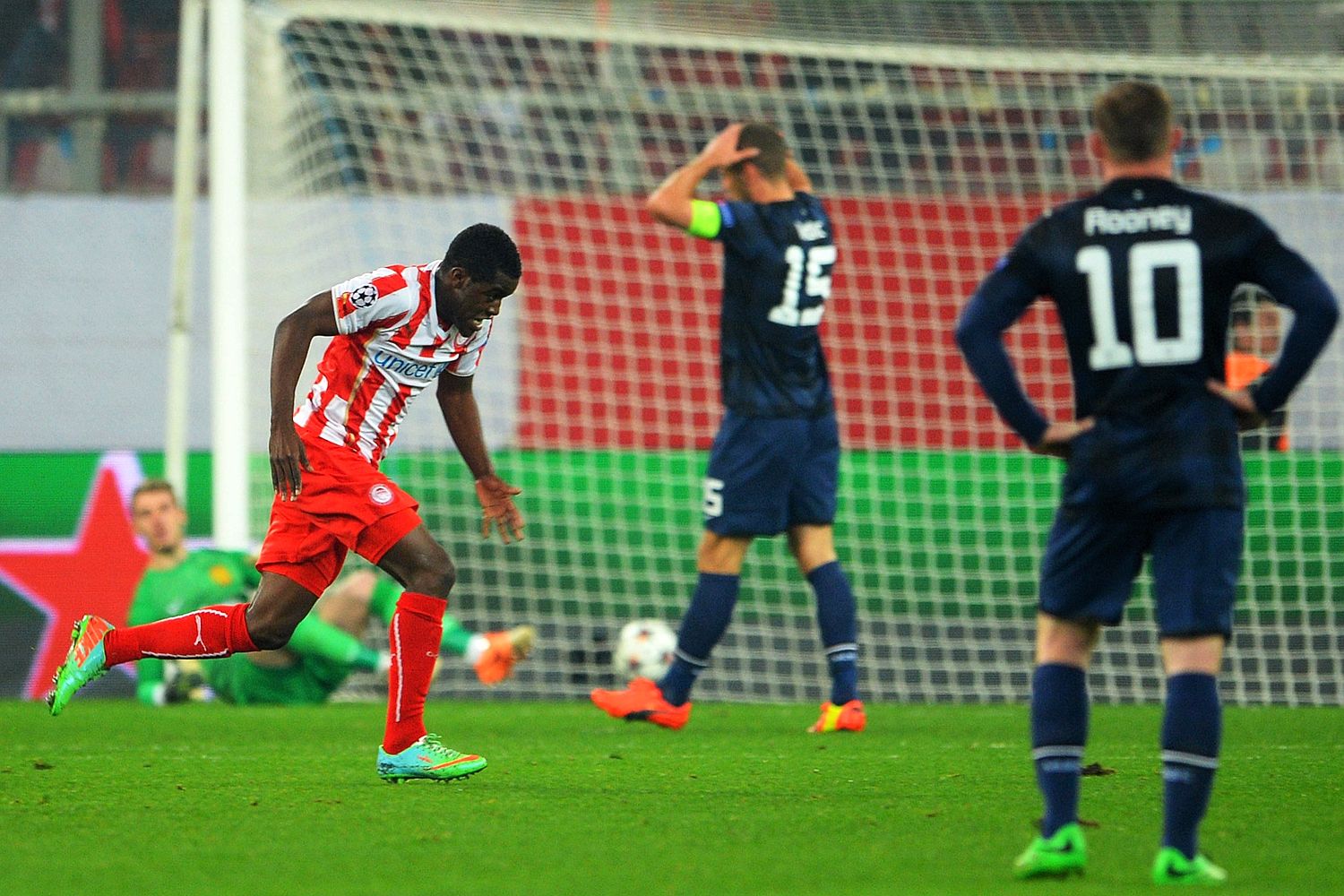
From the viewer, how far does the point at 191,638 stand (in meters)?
4.70

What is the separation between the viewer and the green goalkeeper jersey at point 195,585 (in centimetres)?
811

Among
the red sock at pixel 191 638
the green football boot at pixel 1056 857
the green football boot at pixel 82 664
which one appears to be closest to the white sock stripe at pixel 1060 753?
the green football boot at pixel 1056 857

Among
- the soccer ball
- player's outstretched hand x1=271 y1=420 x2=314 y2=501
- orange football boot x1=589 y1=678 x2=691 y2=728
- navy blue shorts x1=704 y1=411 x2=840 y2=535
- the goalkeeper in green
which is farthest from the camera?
the soccer ball

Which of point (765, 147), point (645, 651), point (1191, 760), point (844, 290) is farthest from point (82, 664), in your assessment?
point (844, 290)

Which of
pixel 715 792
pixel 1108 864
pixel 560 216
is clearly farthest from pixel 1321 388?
pixel 1108 864

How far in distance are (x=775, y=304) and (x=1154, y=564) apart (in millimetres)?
3216

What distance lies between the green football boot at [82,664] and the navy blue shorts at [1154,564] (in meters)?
2.71

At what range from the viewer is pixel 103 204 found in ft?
34.0

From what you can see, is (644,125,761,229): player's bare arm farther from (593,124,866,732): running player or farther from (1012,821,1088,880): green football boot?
(1012,821,1088,880): green football boot

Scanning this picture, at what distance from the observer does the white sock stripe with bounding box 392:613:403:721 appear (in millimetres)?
4535

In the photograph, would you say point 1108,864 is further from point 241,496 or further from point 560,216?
point 560,216

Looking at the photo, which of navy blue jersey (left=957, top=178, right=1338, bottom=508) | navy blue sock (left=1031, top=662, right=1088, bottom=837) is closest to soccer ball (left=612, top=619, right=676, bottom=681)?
navy blue sock (left=1031, top=662, right=1088, bottom=837)

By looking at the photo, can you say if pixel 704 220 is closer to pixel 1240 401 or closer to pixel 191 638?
pixel 191 638

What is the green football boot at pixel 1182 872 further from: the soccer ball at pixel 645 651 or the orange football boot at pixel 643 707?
the soccer ball at pixel 645 651
